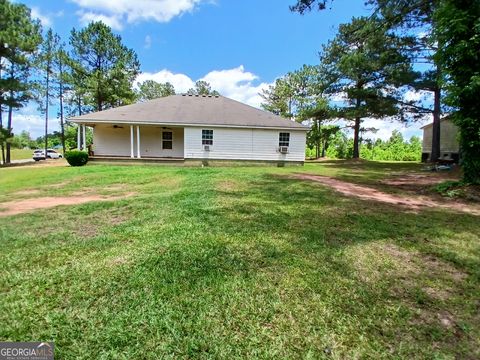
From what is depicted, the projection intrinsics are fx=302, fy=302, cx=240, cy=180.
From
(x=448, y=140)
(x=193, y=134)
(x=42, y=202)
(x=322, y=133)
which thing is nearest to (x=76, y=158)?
(x=193, y=134)

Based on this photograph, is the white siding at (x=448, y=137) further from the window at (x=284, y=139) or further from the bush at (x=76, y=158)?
the bush at (x=76, y=158)

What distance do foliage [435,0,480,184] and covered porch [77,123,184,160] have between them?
49.4 ft

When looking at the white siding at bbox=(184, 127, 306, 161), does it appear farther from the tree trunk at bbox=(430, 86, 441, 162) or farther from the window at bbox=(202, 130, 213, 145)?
the tree trunk at bbox=(430, 86, 441, 162)

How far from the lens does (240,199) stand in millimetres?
7125

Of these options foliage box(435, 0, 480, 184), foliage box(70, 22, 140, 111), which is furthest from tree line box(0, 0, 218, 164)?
foliage box(435, 0, 480, 184)

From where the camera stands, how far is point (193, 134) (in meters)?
18.6

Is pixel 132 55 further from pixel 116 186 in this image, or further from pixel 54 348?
pixel 54 348

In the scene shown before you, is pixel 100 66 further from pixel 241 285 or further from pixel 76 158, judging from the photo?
pixel 241 285

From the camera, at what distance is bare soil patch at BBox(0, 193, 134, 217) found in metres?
6.61

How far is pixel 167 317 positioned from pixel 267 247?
1.79m

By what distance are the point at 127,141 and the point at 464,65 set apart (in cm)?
1816

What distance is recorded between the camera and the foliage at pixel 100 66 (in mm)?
30266
